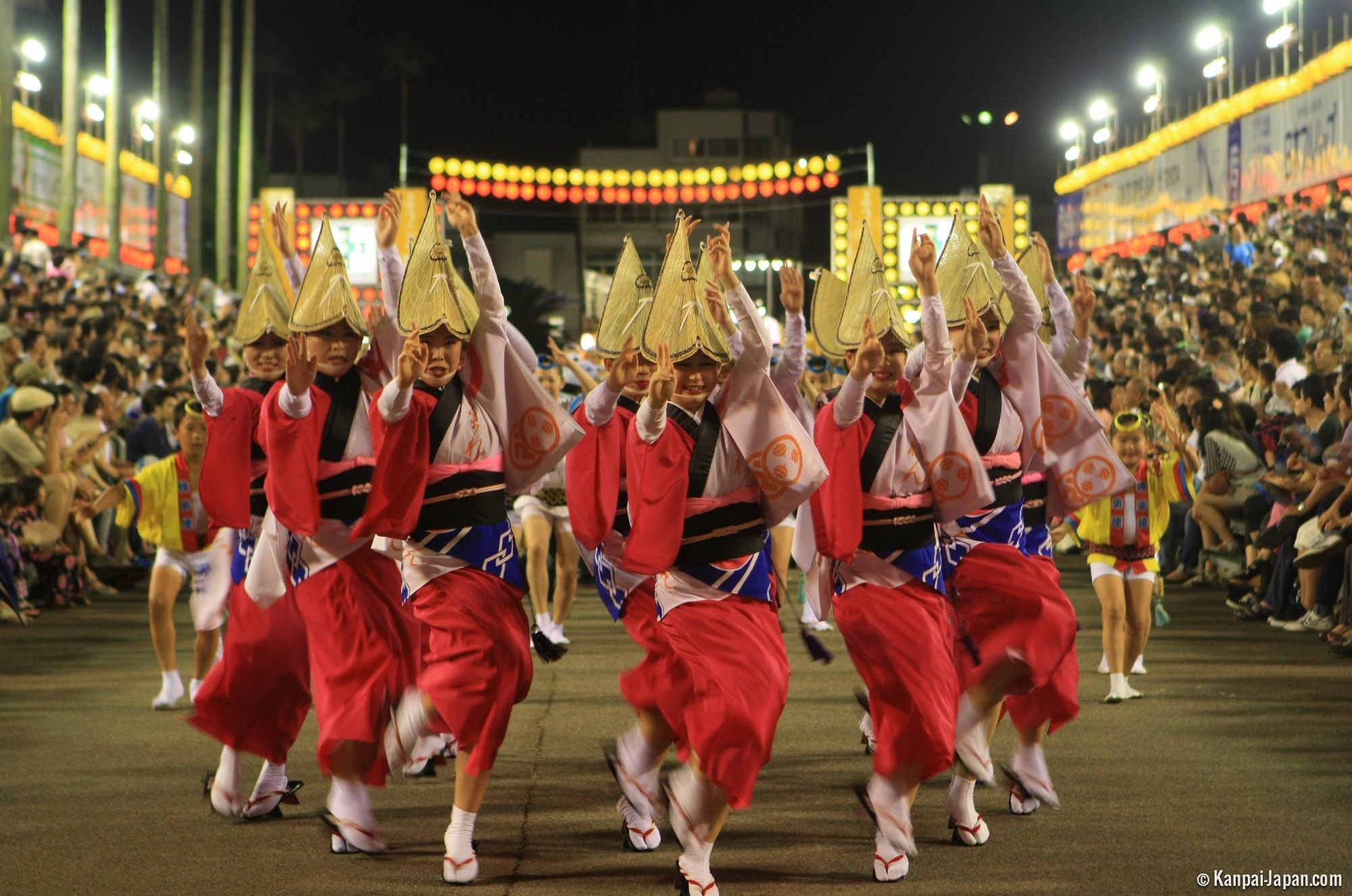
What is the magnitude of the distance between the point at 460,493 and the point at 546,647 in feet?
2.41

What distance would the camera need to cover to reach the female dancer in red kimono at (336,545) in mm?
5777

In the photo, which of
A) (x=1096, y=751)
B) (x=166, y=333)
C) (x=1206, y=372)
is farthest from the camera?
(x=166, y=333)

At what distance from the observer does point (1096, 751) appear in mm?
7508

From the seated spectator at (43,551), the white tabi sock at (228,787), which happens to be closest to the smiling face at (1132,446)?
the white tabi sock at (228,787)

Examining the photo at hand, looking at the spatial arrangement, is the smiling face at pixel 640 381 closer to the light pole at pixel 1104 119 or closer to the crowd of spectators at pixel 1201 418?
the crowd of spectators at pixel 1201 418

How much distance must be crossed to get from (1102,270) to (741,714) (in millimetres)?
25491

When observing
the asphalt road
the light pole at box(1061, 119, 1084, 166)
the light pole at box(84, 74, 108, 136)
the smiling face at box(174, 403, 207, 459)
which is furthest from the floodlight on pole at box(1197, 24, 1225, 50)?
the smiling face at box(174, 403, 207, 459)

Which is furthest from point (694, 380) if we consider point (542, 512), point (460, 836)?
Answer: point (542, 512)

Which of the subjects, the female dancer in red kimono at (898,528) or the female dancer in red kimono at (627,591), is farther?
the female dancer in red kimono at (627,591)

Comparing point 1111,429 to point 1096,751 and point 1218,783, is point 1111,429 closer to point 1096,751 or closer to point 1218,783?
point 1096,751

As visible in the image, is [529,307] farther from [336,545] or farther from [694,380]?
[694,380]

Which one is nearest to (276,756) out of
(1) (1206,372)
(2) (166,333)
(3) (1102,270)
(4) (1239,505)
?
(4) (1239,505)

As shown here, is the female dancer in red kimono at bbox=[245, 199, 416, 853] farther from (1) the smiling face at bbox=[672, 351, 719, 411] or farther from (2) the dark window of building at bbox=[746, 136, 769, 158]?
(2) the dark window of building at bbox=[746, 136, 769, 158]

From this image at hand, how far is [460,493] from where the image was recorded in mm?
5797
